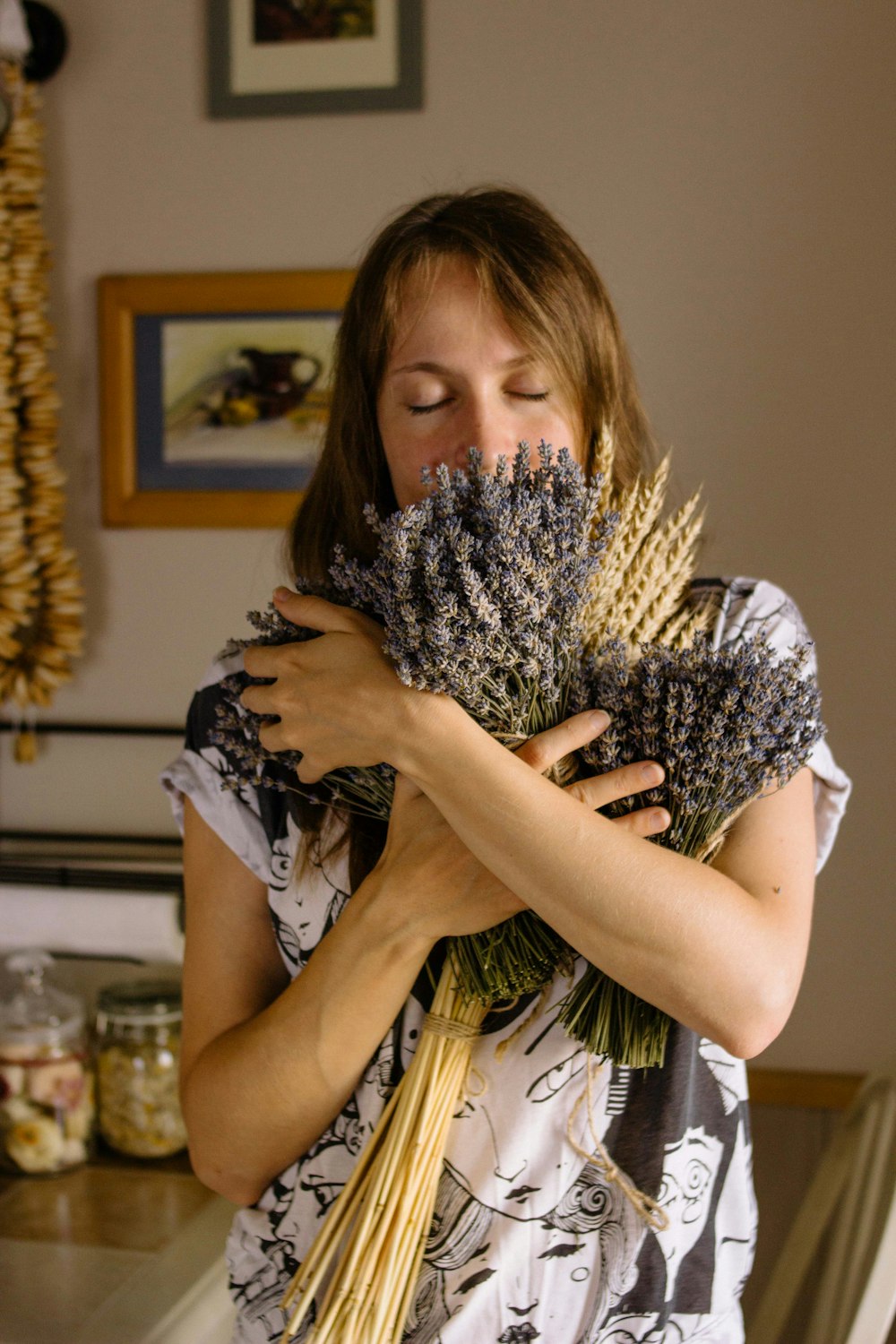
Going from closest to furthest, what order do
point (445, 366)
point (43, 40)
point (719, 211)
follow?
point (445, 366)
point (719, 211)
point (43, 40)

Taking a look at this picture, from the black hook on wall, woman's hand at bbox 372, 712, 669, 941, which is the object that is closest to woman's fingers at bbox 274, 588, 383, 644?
woman's hand at bbox 372, 712, 669, 941

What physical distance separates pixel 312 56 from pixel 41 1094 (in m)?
1.53

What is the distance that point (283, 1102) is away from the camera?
0.92 meters

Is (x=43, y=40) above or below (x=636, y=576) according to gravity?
above

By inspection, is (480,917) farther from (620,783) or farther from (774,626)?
(774,626)

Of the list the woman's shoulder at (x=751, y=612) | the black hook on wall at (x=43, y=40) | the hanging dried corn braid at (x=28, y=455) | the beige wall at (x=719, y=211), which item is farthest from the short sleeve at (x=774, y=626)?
the black hook on wall at (x=43, y=40)

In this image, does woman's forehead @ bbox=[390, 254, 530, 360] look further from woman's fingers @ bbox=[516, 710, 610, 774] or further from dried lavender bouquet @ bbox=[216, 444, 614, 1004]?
woman's fingers @ bbox=[516, 710, 610, 774]

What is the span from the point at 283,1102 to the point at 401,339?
631 mm

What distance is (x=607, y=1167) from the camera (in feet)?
2.89

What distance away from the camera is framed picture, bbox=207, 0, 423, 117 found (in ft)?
5.34

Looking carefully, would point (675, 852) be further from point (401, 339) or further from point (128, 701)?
point (128, 701)

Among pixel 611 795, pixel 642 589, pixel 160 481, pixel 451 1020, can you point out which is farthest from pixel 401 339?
pixel 160 481

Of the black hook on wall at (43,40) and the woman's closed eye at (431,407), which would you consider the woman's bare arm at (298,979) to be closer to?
the woman's closed eye at (431,407)

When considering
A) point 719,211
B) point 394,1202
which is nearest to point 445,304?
point 394,1202
